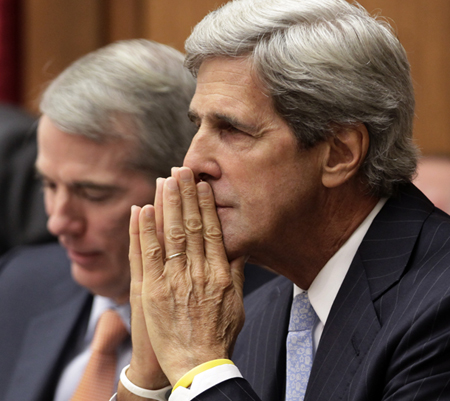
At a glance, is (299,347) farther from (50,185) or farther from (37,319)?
(37,319)

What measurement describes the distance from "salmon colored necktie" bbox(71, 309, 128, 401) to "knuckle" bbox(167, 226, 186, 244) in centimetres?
75

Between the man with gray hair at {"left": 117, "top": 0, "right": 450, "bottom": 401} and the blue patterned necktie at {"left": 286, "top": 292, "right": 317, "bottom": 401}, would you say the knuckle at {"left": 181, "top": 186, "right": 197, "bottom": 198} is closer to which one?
the man with gray hair at {"left": 117, "top": 0, "right": 450, "bottom": 401}

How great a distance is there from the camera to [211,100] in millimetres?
1481

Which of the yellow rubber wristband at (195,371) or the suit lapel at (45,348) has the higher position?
the yellow rubber wristband at (195,371)

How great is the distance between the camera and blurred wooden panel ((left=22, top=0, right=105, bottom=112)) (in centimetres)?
337

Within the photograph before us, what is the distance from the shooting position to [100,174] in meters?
2.08

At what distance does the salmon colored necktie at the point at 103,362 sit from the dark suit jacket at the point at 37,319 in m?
0.15

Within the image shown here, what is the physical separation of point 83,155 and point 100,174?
0.26ft

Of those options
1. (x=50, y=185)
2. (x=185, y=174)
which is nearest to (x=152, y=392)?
(x=185, y=174)

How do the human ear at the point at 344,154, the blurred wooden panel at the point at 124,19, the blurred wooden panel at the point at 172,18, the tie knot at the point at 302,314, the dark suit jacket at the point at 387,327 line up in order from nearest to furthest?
1. the dark suit jacket at the point at 387,327
2. the human ear at the point at 344,154
3. the tie knot at the point at 302,314
4. the blurred wooden panel at the point at 172,18
5. the blurred wooden panel at the point at 124,19

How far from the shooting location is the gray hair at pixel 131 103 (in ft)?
6.85

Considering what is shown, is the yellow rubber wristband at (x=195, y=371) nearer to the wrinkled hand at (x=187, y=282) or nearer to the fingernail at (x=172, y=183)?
the wrinkled hand at (x=187, y=282)

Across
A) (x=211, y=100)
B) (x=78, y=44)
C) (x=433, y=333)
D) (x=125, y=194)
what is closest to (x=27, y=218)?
(x=125, y=194)

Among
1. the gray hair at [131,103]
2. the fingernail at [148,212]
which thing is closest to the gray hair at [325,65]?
the fingernail at [148,212]
